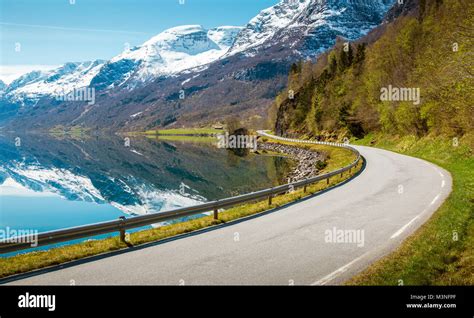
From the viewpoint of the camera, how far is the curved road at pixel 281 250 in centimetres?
860

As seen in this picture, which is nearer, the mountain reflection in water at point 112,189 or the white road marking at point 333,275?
the white road marking at point 333,275

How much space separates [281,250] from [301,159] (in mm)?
54590

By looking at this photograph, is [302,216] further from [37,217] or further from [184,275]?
[37,217]

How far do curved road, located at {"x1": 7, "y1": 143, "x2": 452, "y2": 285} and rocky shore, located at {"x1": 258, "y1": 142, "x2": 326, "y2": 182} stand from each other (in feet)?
84.6

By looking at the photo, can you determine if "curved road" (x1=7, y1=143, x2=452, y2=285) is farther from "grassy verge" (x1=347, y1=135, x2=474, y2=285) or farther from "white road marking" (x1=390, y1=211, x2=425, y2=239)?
"grassy verge" (x1=347, y1=135, x2=474, y2=285)

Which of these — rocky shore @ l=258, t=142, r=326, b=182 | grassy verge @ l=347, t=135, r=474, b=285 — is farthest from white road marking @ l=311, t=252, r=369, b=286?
rocky shore @ l=258, t=142, r=326, b=182

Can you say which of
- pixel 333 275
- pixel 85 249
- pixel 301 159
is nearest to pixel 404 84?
pixel 301 159

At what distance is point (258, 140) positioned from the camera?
112562 mm

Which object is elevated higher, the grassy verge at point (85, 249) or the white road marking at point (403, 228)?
the white road marking at point (403, 228)

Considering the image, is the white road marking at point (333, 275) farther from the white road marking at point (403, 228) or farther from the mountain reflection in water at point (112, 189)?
the mountain reflection in water at point (112, 189)

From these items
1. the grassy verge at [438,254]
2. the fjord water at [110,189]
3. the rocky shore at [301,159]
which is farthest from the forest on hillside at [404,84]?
the fjord water at [110,189]

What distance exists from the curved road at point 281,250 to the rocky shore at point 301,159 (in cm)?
2580

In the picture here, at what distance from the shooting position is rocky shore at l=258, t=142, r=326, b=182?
45537 millimetres

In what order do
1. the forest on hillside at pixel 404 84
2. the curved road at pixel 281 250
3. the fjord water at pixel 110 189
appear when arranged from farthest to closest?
1. the fjord water at pixel 110 189
2. the forest on hillside at pixel 404 84
3. the curved road at pixel 281 250
